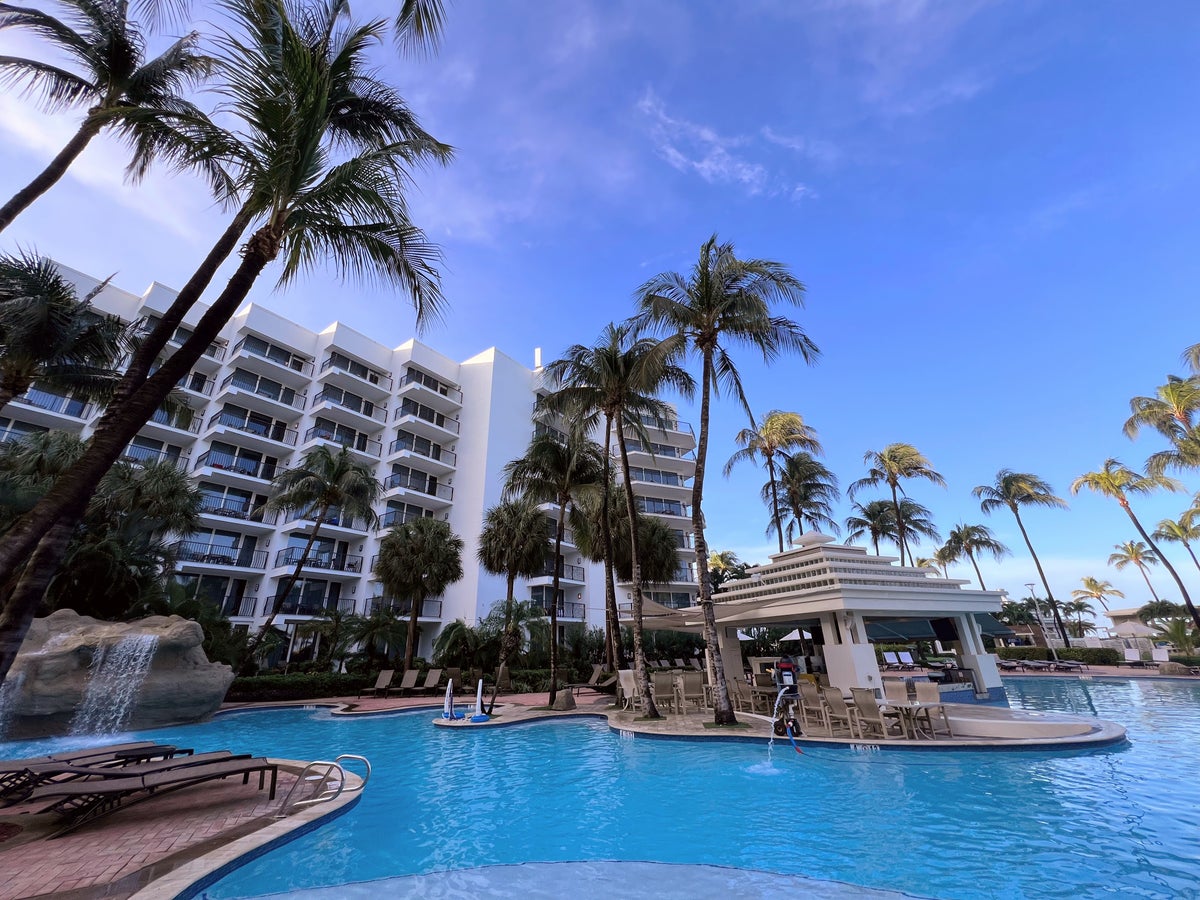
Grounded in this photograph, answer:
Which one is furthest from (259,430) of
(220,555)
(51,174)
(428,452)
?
(51,174)

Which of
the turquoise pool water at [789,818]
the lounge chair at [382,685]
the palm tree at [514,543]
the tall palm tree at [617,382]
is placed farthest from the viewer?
the palm tree at [514,543]

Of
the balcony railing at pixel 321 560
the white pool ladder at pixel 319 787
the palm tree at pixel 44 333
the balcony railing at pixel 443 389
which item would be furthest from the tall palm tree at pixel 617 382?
the balcony railing at pixel 443 389

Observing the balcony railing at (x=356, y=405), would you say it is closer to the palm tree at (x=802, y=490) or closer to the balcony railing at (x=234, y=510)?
the balcony railing at (x=234, y=510)

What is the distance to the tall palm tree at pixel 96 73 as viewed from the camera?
7166mm

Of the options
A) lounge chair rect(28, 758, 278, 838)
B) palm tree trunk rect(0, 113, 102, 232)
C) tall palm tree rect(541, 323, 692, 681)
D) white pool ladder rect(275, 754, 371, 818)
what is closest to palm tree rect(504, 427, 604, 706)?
tall palm tree rect(541, 323, 692, 681)

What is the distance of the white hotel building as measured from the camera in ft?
90.1

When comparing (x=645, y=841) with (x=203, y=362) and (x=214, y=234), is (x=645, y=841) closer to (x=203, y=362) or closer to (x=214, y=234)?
(x=214, y=234)

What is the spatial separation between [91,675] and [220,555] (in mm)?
15904

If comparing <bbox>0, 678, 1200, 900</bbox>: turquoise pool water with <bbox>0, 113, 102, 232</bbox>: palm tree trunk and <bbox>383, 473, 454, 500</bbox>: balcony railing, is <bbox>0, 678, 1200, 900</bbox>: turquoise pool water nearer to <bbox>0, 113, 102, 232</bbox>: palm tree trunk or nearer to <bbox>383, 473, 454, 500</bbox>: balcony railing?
<bbox>0, 113, 102, 232</bbox>: palm tree trunk

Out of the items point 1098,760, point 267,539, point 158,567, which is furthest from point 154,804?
point 267,539

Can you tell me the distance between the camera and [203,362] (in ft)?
97.7

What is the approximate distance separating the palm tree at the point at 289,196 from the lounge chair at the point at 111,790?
A: 2881 millimetres

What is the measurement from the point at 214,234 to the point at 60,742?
13601 millimetres

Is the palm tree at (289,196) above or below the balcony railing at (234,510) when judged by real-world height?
below
